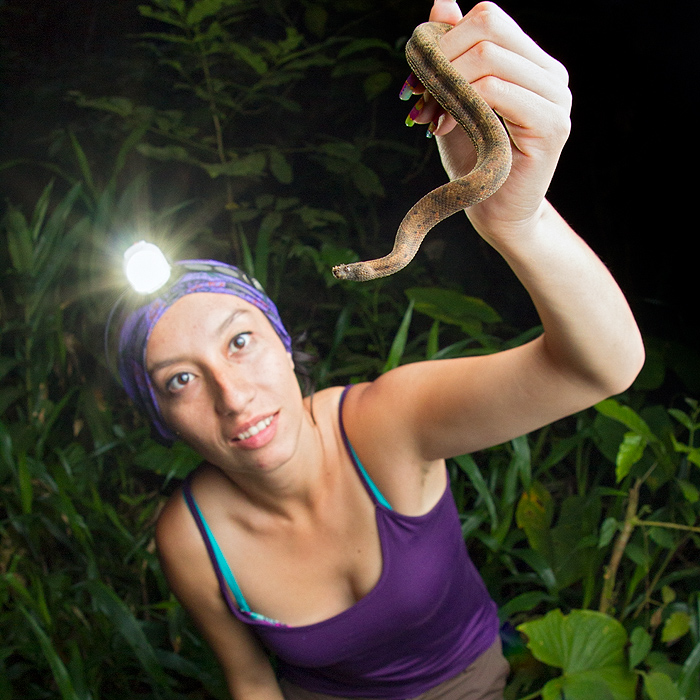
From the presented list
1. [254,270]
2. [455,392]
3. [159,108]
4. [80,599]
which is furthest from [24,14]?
[80,599]

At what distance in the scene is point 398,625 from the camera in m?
1.18

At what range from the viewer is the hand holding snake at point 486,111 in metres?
0.58

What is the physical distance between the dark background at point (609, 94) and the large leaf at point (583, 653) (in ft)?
3.15

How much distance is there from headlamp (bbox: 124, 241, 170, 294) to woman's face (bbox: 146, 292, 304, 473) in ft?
0.27

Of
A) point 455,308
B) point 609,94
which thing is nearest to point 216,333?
point 455,308

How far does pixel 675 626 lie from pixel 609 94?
4.77 feet

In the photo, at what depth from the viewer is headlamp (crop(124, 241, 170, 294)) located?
119 centimetres

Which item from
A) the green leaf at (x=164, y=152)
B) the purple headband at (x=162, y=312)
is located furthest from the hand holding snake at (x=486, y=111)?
the green leaf at (x=164, y=152)

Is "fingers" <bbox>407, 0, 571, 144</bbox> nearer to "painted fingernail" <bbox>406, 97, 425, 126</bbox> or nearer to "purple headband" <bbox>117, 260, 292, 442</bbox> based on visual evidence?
"painted fingernail" <bbox>406, 97, 425, 126</bbox>

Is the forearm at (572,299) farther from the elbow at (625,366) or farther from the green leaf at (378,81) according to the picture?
the green leaf at (378,81)

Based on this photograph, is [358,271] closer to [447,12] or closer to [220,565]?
[447,12]

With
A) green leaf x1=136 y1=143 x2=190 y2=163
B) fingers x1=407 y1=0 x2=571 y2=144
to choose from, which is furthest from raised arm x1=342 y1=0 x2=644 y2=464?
green leaf x1=136 y1=143 x2=190 y2=163

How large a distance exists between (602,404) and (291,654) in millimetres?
882

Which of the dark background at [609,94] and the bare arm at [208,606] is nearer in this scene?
the bare arm at [208,606]
